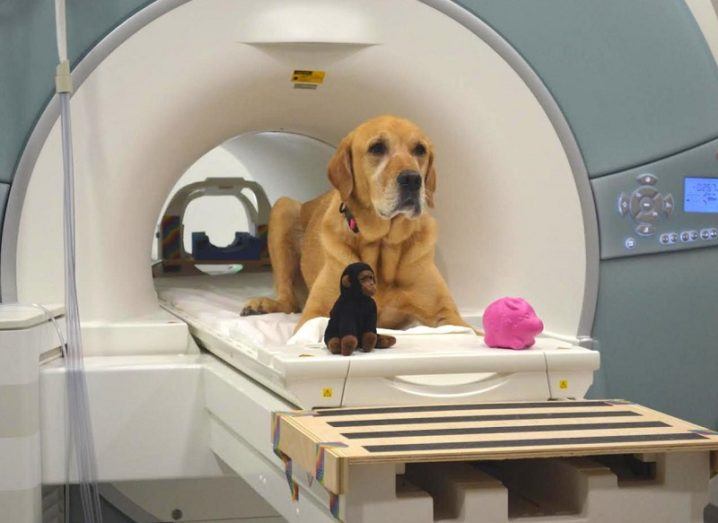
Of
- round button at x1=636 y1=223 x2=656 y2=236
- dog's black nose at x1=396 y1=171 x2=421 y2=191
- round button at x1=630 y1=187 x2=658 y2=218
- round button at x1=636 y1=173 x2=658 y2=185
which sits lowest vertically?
round button at x1=636 y1=223 x2=656 y2=236

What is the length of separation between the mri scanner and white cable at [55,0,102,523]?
0.03 meters

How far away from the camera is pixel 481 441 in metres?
1.47

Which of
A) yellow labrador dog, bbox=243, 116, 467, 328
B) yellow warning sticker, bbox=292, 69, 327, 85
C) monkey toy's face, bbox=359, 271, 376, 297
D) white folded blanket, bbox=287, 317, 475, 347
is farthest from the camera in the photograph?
yellow warning sticker, bbox=292, 69, 327, 85

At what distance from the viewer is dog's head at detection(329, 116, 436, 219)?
227cm

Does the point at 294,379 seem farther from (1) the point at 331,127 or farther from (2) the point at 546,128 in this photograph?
(1) the point at 331,127

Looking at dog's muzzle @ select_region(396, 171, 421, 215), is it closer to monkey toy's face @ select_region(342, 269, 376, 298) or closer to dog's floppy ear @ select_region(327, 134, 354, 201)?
dog's floppy ear @ select_region(327, 134, 354, 201)

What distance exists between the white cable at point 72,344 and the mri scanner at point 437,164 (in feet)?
0.11

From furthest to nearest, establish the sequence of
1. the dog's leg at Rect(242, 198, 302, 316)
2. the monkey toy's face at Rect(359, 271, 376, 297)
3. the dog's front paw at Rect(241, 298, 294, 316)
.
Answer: the dog's leg at Rect(242, 198, 302, 316) < the dog's front paw at Rect(241, 298, 294, 316) < the monkey toy's face at Rect(359, 271, 376, 297)

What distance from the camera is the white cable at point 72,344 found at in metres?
2.36

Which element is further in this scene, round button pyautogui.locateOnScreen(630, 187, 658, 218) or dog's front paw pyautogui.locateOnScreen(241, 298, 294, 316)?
dog's front paw pyautogui.locateOnScreen(241, 298, 294, 316)

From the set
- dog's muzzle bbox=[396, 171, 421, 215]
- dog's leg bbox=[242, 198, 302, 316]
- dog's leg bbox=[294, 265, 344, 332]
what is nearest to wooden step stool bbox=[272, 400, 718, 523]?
dog's muzzle bbox=[396, 171, 421, 215]

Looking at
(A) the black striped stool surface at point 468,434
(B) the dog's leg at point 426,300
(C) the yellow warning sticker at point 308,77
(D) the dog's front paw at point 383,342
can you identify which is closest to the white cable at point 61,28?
(C) the yellow warning sticker at point 308,77

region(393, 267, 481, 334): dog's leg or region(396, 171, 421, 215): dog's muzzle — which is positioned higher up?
region(396, 171, 421, 215): dog's muzzle

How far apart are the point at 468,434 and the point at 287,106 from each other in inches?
63.0
